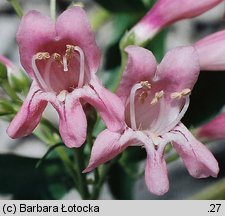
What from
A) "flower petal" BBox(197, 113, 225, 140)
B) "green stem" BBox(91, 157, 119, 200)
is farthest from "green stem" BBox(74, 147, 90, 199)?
"flower petal" BBox(197, 113, 225, 140)

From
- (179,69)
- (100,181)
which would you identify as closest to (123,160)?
(100,181)

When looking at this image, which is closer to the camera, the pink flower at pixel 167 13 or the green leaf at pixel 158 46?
the pink flower at pixel 167 13

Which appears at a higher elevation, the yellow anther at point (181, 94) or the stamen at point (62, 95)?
the stamen at point (62, 95)

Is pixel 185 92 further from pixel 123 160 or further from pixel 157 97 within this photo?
pixel 123 160

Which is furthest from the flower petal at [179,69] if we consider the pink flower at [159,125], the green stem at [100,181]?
the green stem at [100,181]

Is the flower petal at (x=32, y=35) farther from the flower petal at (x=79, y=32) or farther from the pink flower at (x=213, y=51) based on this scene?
the pink flower at (x=213, y=51)
